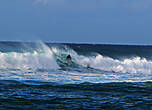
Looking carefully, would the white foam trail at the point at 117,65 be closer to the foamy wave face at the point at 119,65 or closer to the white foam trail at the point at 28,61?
the foamy wave face at the point at 119,65

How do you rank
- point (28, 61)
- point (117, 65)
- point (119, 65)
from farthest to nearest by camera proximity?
1. point (117, 65)
2. point (119, 65)
3. point (28, 61)

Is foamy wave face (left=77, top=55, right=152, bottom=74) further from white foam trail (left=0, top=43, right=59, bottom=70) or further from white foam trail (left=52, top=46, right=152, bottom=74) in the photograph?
white foam trail (left=0, top=43, right=59, bottom=70)

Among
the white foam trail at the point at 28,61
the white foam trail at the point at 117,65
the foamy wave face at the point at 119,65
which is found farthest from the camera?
the foamy wave face at the point at 119,65

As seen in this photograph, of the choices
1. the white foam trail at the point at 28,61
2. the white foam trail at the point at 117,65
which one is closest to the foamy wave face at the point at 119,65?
the white foam trail at the point at 117,65

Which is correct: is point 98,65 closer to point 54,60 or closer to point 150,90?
point 54,60

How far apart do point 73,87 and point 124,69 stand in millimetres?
11582

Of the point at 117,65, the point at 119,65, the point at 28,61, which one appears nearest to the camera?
the point at 28,61

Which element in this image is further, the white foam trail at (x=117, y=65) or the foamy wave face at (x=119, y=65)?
the foamy wave face at (x=119, y=65)

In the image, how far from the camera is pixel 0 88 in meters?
13.0

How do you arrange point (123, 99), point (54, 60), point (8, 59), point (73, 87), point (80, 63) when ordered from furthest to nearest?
point (80, 63) < point (54, 60) < point (8, 59) < point (73, 87) < point (123, 99)

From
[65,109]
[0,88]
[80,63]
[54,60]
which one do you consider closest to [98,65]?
[80,63]

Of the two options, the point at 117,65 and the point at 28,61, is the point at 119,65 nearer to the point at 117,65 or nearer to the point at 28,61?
the point at 117,65

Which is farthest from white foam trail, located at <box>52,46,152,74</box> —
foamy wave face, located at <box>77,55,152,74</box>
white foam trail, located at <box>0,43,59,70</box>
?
white foam trail, located at <box>0,43,59,70</box>

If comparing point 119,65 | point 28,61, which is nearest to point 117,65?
point 119,65
